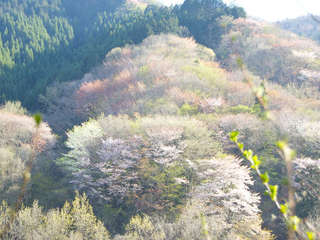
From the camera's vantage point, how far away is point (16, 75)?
1905 inches

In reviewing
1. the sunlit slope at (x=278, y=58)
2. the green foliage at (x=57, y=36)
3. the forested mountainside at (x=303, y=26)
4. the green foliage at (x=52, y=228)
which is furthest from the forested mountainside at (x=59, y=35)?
the green foliage at (x=52, y=228)

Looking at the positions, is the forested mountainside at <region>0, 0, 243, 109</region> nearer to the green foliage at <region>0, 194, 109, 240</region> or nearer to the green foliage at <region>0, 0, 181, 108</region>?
the green foliage at <region>0, 0, 181, 108</region>

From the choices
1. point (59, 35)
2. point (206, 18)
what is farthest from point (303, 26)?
point (59, 35)

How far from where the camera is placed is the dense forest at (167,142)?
12.5 m

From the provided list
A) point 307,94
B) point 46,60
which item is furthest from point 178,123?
point 46,60

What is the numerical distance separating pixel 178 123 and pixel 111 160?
483cm

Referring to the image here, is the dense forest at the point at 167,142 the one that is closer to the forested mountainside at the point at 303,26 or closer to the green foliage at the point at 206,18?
the green foliage at the point at 206,18

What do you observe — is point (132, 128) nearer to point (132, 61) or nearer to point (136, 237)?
point (136, 237)

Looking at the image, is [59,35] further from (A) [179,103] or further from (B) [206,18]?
(A) [179,103]

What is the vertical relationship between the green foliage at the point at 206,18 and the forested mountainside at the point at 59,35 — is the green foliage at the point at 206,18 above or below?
above

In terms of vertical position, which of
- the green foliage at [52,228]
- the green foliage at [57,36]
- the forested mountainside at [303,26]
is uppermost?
the green foliage at [52,228]

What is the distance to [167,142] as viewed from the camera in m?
18.1

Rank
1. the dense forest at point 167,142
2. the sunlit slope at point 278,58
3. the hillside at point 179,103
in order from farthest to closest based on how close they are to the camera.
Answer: the sunlit slope at point 278,58, the hillside at point 179,103, the dense forest at point 167,142

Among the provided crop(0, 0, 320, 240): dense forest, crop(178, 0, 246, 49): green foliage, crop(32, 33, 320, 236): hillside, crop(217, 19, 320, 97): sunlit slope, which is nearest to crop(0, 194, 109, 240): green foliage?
crop(0, 0, 320, 240): dense forest
